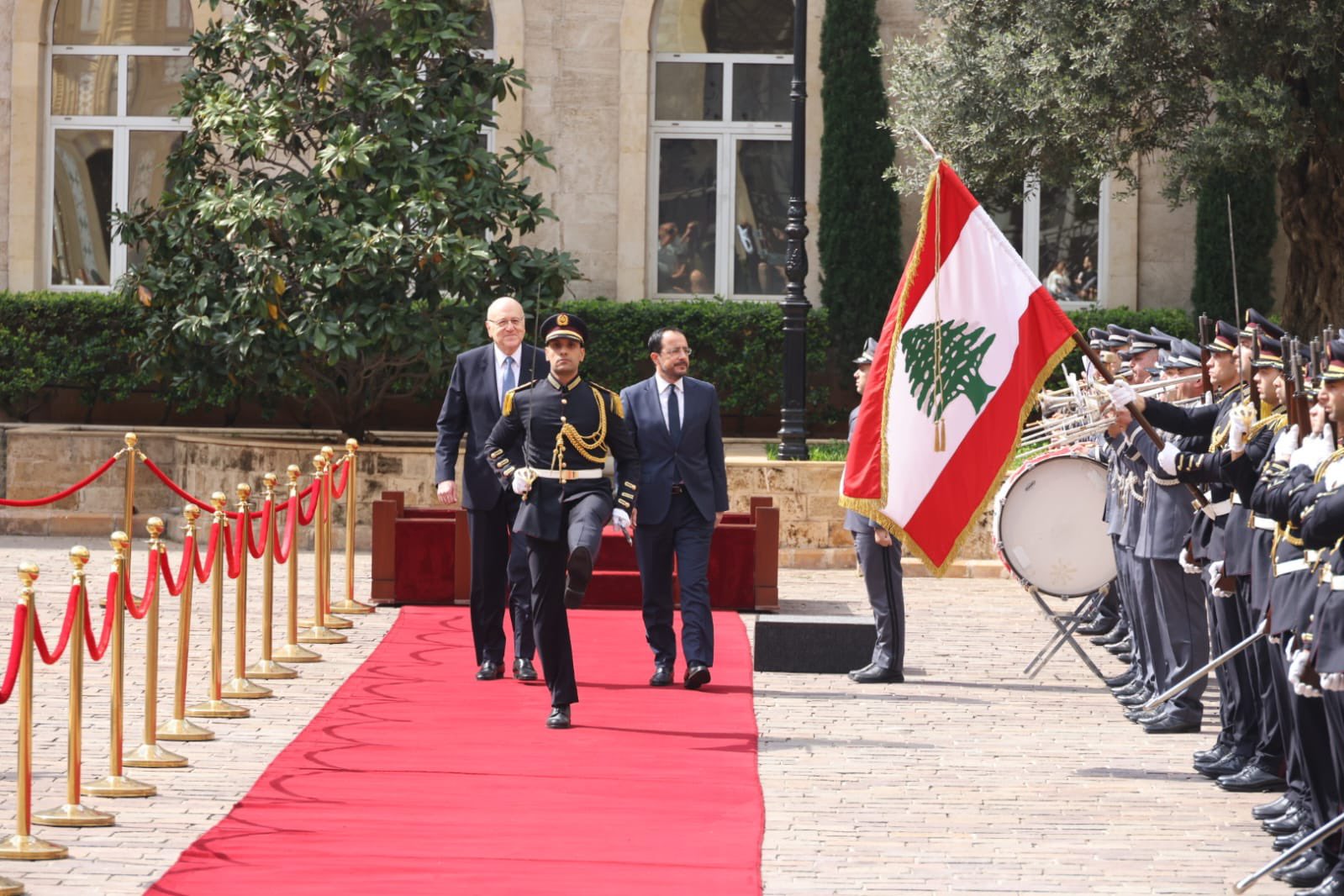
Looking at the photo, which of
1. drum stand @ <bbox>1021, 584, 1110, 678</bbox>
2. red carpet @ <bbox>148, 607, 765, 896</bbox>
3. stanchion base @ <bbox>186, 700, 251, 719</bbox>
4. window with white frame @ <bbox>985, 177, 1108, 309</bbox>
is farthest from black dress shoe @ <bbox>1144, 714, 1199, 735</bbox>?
window with white frame @ <bbox>985, 177, 1108, 309</bbox>

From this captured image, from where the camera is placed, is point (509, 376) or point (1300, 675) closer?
point (1300, 675)

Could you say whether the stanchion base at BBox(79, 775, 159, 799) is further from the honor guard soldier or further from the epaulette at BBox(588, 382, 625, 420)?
the epaulette at BBox(588, 382, 625, 420)

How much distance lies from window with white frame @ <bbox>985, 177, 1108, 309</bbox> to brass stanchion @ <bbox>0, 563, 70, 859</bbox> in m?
17.0

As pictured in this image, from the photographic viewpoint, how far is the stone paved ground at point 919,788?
7.45 m

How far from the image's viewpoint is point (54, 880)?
7090mm

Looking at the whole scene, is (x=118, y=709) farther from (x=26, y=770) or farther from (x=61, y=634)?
(x=26, y=770)

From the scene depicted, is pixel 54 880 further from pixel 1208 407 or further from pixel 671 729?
pixel 1208 407

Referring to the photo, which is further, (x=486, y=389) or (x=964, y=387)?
(x=486, y=389)

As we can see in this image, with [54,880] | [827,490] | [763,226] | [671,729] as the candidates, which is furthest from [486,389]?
[763,226]

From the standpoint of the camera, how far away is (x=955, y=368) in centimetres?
1005

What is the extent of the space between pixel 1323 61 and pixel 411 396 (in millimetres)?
10119

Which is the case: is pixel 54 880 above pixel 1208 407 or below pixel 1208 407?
below

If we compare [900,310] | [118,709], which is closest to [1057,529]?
[900,310]

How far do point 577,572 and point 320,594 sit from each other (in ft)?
12.5
